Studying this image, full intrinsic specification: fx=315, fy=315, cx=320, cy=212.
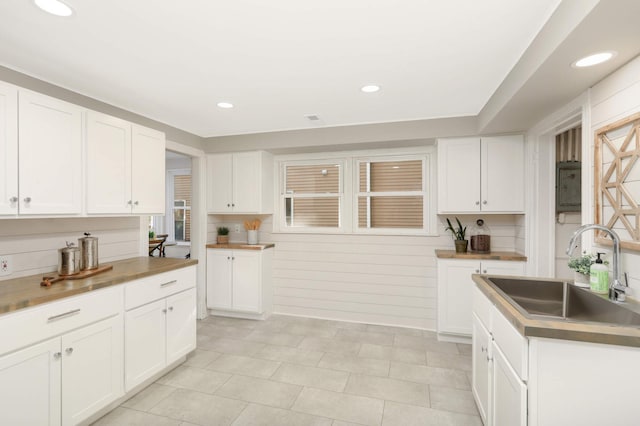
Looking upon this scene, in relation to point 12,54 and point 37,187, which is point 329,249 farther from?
point 12,54

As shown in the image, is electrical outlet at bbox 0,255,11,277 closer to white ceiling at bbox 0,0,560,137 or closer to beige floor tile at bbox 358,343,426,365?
white ceiling at bbox 0,0,560,137

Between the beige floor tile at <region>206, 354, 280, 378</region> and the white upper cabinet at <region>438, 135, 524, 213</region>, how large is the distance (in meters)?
2.39

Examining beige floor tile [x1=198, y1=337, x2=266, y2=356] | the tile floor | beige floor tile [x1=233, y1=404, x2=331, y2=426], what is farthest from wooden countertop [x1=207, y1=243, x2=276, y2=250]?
beige floor tile [x1=233, y1=404, x2=331, y2=426]

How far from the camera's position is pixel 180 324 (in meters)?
2.81

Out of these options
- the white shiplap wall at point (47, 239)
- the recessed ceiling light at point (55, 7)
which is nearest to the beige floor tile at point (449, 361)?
the white shiplap wall at point (47, 239)

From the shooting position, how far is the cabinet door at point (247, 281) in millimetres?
4020

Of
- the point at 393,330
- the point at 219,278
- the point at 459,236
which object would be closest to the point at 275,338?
the point at 219,278

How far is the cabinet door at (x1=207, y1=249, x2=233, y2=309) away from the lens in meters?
4.13

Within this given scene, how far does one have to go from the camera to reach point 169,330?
2688 millimetres

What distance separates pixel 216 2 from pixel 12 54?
5.03 ft

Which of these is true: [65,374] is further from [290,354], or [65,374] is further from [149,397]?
[290,354]

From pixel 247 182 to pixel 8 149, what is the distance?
95.4 inches

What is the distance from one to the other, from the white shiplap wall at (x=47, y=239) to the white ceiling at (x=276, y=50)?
3.57ft

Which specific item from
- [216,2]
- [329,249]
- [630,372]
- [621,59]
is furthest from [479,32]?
[329,249]
